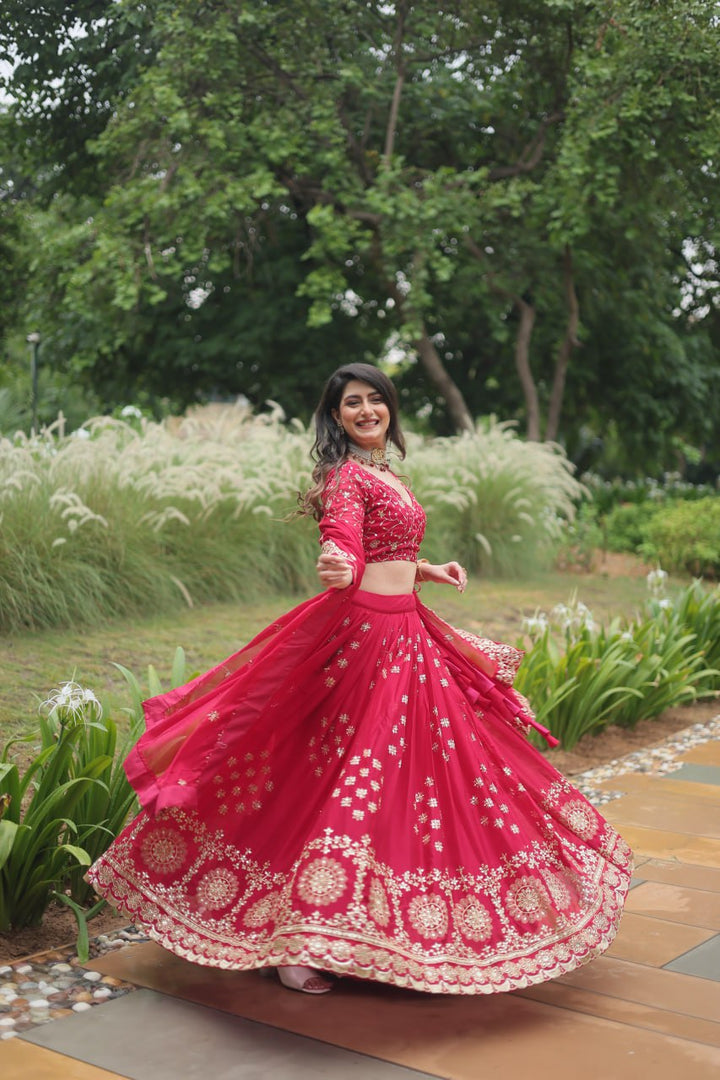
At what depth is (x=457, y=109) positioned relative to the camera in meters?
14.1

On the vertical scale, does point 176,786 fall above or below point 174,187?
below

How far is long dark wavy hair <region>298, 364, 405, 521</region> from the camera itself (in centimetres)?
306

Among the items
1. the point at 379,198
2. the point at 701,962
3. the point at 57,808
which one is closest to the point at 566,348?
the point at 379,198

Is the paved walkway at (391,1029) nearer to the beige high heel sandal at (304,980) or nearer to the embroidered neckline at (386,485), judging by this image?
the beige high heel sandal at (304,980)

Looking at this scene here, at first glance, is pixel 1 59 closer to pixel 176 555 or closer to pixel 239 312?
pixel 176 555

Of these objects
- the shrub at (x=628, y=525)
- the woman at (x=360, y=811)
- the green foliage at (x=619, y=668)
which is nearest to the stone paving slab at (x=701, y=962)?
the woman at (x=360, y=811)

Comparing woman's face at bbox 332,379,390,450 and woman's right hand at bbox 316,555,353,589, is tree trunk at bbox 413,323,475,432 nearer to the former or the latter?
woman's face at bbox 332,379,390,450

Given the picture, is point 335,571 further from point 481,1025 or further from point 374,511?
point 481,1025

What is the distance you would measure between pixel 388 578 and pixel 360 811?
0.64m

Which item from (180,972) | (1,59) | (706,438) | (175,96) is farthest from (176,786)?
(706,438)

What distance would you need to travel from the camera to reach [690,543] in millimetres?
11625

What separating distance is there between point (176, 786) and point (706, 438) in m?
15.6

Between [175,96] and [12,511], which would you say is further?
[175,96]

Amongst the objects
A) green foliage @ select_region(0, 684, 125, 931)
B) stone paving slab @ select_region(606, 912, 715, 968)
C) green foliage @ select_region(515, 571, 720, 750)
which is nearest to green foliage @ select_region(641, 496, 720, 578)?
green foliage @ select_region(515, 571, 720, 750)
